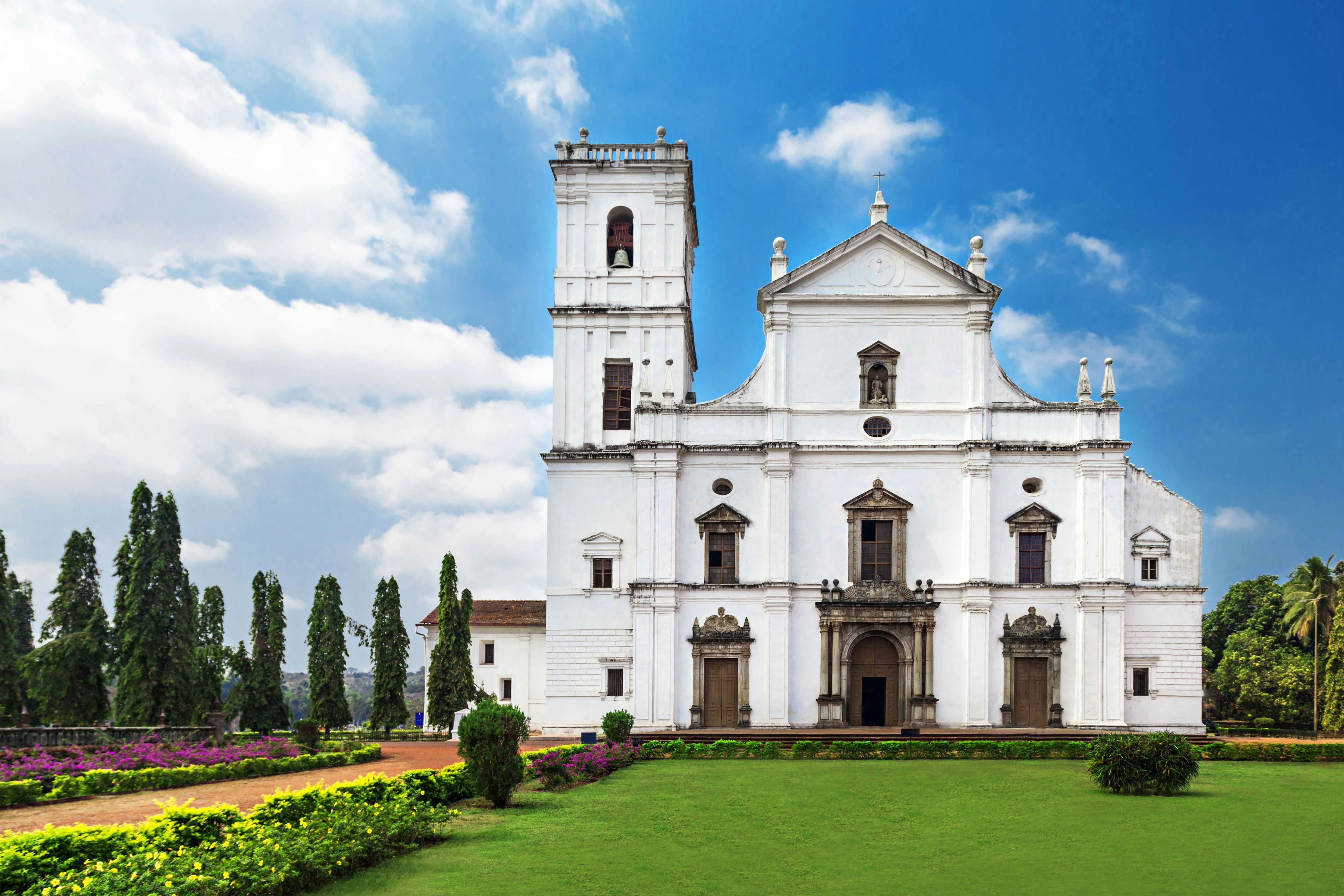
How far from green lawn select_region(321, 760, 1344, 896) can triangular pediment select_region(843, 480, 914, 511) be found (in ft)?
41.3

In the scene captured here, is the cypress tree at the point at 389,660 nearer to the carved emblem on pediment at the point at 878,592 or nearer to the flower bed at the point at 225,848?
the carved emblem on pediment at the point at 878,592

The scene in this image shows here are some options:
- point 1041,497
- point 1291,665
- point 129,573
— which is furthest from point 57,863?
point 1291,665

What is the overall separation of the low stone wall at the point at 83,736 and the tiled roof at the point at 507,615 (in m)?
16.2

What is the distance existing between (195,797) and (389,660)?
1080 inches

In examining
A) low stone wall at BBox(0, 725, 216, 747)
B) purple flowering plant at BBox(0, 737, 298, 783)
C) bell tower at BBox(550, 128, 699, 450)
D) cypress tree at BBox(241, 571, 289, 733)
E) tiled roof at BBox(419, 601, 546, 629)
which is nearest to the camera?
purple flowering plant at BBox(0, 737, 298, 783)

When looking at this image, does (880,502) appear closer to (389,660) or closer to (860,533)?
(860,533)

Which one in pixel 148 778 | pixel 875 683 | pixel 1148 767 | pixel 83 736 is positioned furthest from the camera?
pixel 875 683

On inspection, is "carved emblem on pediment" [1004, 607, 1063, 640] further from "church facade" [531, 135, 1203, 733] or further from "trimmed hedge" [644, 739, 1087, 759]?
"trimmed hedge" [644, 739, 1087, 759]

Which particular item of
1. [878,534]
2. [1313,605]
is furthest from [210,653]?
[1313,605]

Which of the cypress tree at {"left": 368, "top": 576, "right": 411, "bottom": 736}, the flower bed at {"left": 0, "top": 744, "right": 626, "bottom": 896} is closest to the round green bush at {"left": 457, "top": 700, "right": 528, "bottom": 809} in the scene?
the flower bed at {"left": 0, "top": 744, "right": 626, "bottom": 896}

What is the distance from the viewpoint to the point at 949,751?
26062 mm

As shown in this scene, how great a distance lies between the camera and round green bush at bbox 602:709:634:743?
25984 millimetres

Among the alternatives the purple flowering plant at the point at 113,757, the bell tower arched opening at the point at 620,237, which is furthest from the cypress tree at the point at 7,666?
the bell tower arched opening at the point at 620,237

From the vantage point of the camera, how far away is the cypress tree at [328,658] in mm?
44156
